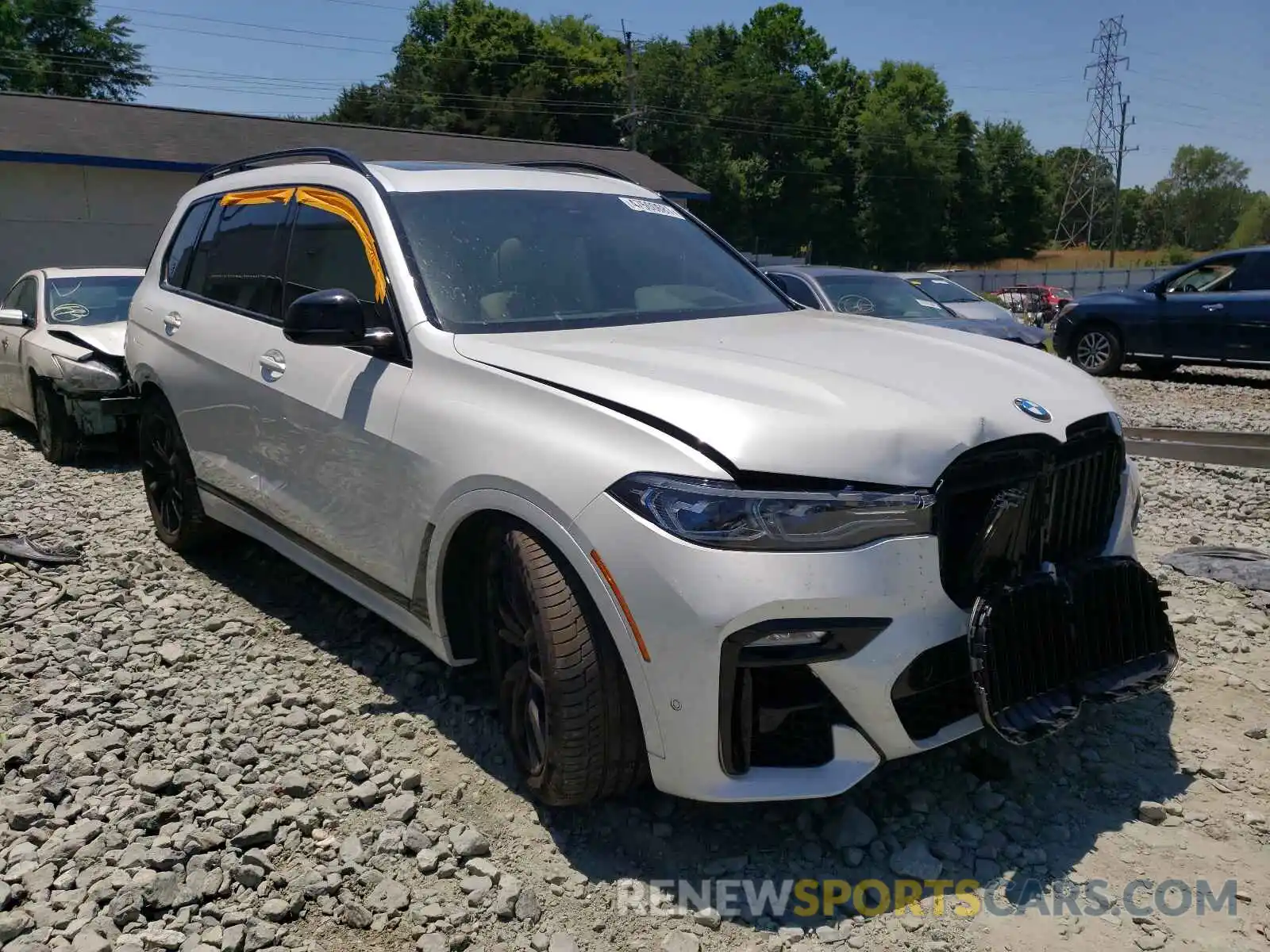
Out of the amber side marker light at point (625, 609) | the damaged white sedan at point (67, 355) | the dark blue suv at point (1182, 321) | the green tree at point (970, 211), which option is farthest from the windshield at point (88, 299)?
the green tree at point (970, 211)

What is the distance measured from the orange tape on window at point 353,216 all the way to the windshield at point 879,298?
22.1 ft

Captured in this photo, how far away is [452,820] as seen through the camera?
3072mm

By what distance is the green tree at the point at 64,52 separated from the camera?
52.0 m

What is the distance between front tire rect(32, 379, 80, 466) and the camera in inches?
310

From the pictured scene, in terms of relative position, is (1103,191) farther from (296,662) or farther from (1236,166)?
(296,662)

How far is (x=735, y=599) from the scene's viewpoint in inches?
96.6

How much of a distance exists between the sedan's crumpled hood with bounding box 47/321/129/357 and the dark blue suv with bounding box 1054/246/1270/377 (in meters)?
9.99

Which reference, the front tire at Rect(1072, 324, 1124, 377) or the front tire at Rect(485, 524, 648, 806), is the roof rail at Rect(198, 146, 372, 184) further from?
the front tire at Rect(1072, 324, 1124, 377)

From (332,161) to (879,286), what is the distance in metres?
7.80

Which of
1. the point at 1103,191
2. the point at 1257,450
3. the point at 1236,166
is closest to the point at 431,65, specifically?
the point at 1103,191

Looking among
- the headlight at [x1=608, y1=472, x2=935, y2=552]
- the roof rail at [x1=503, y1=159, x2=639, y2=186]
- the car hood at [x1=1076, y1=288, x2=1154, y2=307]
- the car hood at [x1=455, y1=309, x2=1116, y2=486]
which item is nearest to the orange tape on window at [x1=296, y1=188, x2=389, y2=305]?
the car hood at [x1=455, y1=309, x2=1116, y2=486]

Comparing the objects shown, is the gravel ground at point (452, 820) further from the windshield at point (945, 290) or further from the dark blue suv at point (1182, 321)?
the dark blue suv at point (1182, 321)

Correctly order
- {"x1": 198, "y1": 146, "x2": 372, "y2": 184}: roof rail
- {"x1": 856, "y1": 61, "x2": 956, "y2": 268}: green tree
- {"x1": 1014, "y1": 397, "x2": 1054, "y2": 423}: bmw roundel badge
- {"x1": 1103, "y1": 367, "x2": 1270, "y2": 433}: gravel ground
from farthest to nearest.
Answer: {"x1": 856, "y1": 61, "x2": 956, "y2": 268}: green tree < {"x1": 1103, "y1": 367, "x2": 1270, "y2": 433}: gravel ground < {"x1": 198, "y1": 146, "x2": 372, "y2": 184}: roof rail < {"x1": 1014, "y1": 397, "x2": 1054, "y2": 423}: bmw roundel badge

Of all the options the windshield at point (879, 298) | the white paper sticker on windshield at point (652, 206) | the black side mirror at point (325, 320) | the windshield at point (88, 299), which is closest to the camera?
the black side mirror at point (325, 320)
